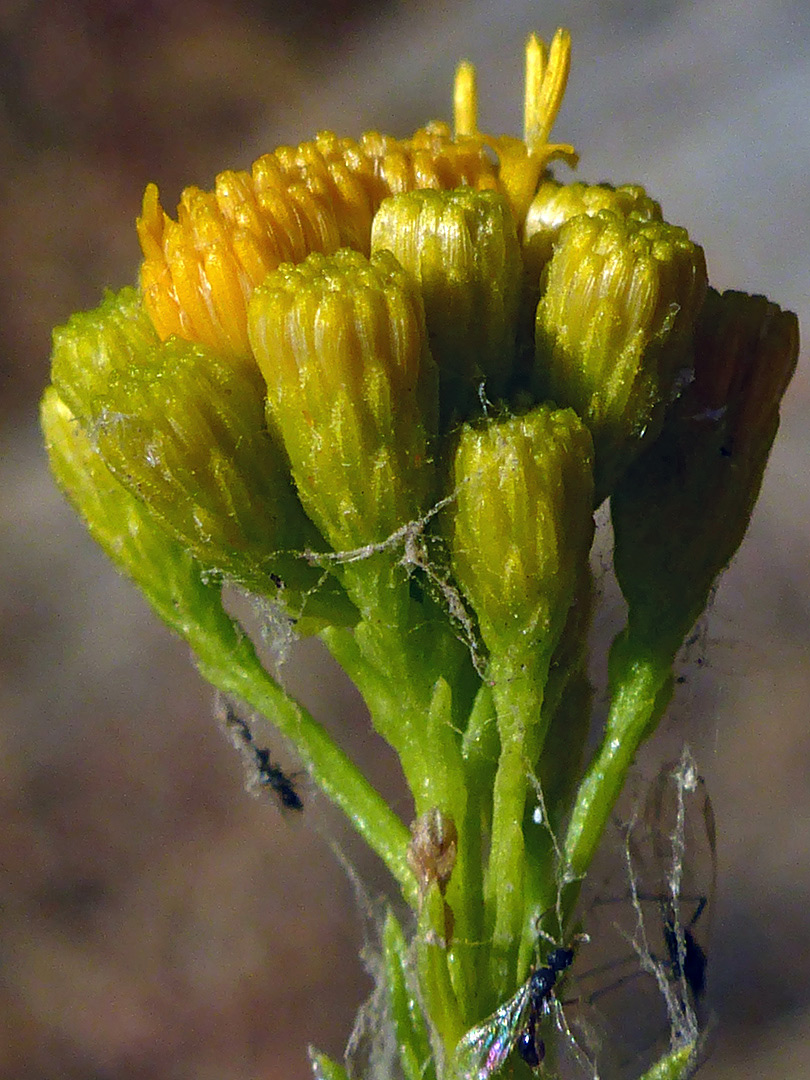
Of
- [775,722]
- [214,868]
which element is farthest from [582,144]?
[214,868]

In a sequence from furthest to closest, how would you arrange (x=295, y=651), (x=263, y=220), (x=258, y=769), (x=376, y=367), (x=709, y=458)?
(x=295, y=651) < (x=258, y=769) < (x=709, y=458) < (x=263, y=220) < (x=376, y=367)

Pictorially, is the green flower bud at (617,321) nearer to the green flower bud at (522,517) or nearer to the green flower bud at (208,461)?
the green flower bud at (522,517)

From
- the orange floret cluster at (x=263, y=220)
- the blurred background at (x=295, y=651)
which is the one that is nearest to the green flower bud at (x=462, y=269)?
the orange floret cluster at (x=263, y=220)

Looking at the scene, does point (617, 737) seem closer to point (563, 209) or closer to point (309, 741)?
point (309, 741)

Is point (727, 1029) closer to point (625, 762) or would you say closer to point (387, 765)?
→ point (387, 765)

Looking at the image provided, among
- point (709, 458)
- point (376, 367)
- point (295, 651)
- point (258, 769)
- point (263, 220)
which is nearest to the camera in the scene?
point (376, 367)

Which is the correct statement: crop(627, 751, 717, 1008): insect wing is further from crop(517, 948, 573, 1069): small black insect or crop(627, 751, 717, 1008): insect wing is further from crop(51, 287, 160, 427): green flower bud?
crop(51, 287, 160, 427): green flower bud

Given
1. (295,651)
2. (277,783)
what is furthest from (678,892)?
(295,651)
